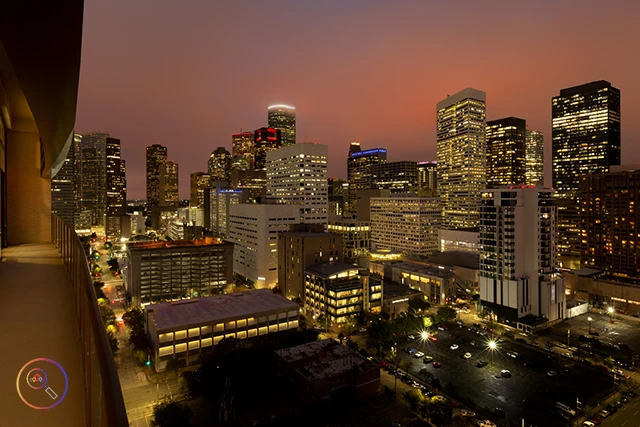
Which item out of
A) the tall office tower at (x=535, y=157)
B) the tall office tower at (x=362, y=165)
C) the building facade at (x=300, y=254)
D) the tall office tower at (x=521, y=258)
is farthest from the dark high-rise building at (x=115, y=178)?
the tall office tower at (x=535, y=157)

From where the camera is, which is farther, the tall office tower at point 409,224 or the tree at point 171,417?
the tall office tower at point 409,224

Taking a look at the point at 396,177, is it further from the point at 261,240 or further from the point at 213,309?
the point at 213,309

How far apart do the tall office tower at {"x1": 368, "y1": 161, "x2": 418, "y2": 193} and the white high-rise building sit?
92.9 meters

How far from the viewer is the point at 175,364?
26891 mm

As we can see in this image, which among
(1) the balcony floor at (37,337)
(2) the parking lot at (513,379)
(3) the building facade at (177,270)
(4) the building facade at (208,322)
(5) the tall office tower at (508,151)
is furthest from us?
(5) the tall office tower at (508,151)

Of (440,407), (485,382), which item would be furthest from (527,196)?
(440,407)

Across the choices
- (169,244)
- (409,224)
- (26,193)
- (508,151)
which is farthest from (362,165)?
(26,193)

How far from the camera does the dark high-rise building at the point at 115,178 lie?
152625 mm

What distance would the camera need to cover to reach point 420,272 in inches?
1863

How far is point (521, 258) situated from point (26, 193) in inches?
1622

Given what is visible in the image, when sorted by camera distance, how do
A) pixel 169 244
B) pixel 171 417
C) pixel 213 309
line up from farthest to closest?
pixel 169 244 < pixel 213 309 < pixel 171 417

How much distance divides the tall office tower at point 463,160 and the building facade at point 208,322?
3013 inches

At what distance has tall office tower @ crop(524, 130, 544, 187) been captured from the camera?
513 ft

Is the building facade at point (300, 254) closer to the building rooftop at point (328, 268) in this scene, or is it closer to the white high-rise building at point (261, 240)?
the building rooftop at point (328, 268)
